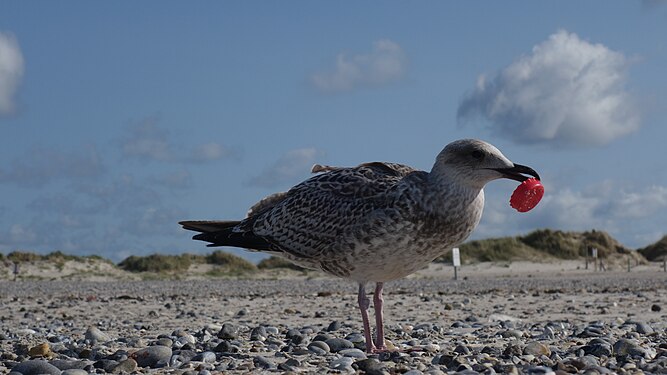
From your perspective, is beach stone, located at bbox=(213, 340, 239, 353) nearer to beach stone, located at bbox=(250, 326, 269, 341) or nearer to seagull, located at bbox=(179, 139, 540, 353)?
seagull, located at bbox=(179, 139, 540, 353)

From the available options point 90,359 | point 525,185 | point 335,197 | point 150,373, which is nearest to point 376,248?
point 335,197

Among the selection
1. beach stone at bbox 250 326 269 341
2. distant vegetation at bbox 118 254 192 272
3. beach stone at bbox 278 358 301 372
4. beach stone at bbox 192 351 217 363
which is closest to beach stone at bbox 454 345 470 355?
beach stone at bbox 278 358 301 372

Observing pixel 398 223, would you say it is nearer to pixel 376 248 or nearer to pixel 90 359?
pixel 376 248

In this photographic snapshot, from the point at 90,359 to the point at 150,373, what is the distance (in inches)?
52.1

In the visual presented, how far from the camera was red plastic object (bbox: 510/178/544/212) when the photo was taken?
7.18 meters

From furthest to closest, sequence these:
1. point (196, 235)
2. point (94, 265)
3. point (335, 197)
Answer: point (94, 265), point (196, 235), point (335, 197)

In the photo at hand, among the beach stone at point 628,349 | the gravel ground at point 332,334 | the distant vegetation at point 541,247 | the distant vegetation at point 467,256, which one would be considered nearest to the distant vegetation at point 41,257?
the distant vegetation at point 467,256

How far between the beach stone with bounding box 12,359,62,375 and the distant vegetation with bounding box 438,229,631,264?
33000 mm

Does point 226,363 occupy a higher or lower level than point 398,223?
lower

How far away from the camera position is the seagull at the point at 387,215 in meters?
7.02

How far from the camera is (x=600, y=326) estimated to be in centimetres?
1010

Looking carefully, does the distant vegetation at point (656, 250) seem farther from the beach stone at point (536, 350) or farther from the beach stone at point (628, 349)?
the beach stone at point (536, 350)

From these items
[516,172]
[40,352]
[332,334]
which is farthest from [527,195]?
[40,352]

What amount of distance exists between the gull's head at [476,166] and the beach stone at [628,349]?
163 cm
